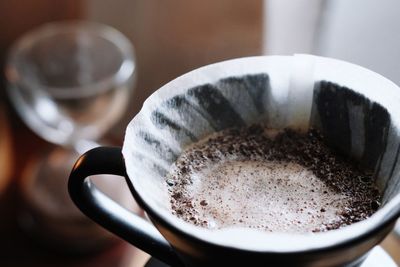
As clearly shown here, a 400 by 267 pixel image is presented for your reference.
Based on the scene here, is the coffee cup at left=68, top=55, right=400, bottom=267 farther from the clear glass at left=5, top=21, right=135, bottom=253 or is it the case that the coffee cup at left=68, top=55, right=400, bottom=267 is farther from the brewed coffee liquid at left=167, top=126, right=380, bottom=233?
the clear glass at left=5, top=21, right=135, bottom=253

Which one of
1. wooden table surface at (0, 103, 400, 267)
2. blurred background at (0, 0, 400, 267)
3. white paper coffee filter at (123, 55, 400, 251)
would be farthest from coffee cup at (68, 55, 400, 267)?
wooden table surface at (0, 103, 400, 267)

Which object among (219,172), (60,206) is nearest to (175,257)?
(219,172)

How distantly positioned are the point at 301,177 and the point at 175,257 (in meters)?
0.09

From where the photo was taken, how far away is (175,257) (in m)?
0.41

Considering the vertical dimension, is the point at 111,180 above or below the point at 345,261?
below

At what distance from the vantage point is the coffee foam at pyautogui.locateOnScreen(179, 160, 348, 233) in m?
0.37

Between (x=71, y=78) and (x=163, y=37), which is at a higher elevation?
(x=163, y=37)

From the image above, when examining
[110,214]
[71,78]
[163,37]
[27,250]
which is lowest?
[27,250]

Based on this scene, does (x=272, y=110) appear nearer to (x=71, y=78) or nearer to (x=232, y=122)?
(x=232, y=122)

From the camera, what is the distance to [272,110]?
0.43 m

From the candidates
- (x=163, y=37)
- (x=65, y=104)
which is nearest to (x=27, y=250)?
(x=65, y=104)

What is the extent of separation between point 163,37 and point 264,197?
0.71m

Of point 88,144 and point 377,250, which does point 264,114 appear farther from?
point 88,144

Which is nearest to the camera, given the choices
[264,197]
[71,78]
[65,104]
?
[264,197]
